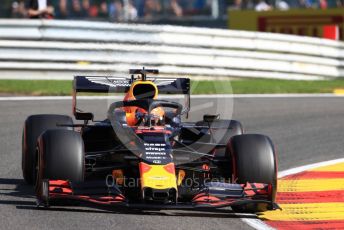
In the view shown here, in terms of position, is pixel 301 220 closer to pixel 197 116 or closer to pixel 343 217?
pixel 343 217

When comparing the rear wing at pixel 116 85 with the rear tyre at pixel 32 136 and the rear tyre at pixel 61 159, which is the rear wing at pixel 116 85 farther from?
the rear tyre at pixel 61 159

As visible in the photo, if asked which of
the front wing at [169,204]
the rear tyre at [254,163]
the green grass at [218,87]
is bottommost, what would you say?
the green grass at [218,87]

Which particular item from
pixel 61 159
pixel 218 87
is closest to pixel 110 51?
pixel 218 87

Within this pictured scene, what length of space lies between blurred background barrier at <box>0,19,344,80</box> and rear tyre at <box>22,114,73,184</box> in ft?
26.8

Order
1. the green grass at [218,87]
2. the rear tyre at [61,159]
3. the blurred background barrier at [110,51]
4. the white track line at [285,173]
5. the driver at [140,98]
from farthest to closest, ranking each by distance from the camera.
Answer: the blurred background barrier at [110,51] < the green grass at [218,87] < the driver at [140,98] < the rear tyre at [61,159] < the white track line at [285,173]

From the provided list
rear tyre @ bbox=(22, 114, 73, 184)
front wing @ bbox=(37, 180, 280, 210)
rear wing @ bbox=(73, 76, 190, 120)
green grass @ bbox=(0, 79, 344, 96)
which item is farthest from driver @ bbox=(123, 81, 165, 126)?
green grass @ bbox=(0, 79, 344, 96)

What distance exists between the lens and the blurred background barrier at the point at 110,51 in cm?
1808

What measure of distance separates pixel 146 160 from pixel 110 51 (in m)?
10.9

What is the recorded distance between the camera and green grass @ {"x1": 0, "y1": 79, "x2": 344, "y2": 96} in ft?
56.9

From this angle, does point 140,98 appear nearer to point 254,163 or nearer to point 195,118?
point 254,163

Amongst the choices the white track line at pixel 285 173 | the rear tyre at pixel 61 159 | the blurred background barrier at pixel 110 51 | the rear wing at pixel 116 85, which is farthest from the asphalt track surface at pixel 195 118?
the blurred background barrier at pixel 110 51

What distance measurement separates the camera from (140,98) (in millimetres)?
9078

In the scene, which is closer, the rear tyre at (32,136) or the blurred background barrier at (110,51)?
the rear tyre at (32,136)

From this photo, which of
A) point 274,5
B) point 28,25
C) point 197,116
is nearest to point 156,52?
point 28,25
